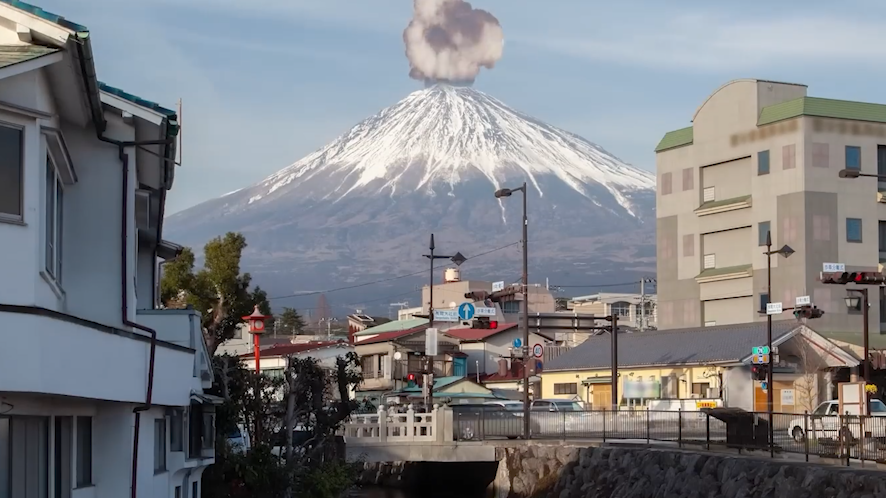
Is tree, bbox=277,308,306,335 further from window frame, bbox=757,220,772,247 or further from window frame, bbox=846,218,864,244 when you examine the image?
window frame, bbox=846,218,864,244

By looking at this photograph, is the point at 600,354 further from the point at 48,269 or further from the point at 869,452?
the point at 48,269

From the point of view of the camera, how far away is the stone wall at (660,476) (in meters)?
26.5

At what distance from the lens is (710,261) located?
A: 83.5 m

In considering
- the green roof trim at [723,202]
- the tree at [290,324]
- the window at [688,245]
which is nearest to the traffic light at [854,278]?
the green roof trim at [723,202]

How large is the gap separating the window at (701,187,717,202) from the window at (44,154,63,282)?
236 ft

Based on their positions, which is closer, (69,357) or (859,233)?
(69,357)

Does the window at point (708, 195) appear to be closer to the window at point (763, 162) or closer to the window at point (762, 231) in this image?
Result: the window at point (763, 162)

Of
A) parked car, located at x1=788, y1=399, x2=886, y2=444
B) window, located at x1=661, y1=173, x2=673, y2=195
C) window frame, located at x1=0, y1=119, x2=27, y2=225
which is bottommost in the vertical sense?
parked car, located at x1=788, y1=399, x2=886, y2=444

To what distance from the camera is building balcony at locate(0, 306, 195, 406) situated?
10961 mm

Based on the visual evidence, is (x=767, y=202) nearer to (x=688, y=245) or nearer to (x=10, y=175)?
(x=688, y=245)

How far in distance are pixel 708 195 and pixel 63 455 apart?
2877 inches

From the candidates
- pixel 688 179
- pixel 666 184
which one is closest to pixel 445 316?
pixel 688 179

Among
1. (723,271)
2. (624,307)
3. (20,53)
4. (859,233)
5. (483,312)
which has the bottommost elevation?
(483,312)

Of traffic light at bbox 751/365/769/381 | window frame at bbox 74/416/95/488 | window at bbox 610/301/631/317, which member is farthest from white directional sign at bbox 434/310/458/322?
window at bbox 610/301/631/317
